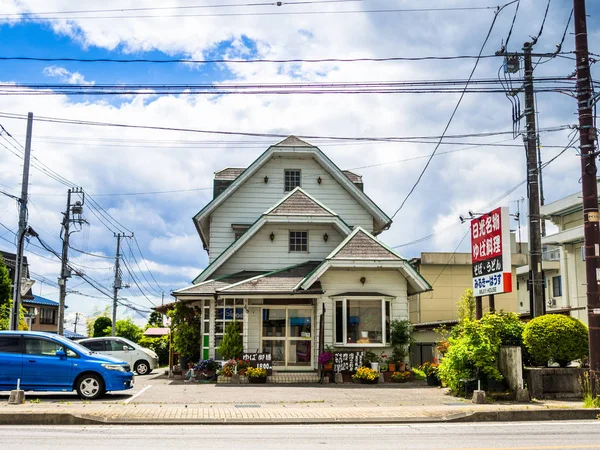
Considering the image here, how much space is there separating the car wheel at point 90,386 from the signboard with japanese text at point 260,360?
6298mm

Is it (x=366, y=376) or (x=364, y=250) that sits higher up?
(x=364, y=250)

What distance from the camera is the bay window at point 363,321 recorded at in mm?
23547

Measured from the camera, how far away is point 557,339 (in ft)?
54.0

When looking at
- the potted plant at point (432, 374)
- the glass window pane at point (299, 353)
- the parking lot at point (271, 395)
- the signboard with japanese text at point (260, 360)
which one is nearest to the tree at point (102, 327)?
the glass window pane at point (299, 353)

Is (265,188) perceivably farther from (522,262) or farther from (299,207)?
(522,262)

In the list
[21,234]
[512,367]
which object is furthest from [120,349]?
[512,367]

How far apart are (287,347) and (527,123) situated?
11638 mm

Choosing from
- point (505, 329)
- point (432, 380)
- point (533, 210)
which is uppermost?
point (533, 210)

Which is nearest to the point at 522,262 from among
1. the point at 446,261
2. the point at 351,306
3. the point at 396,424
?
the point at 446,261

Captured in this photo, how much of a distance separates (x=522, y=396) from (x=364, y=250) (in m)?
9.09

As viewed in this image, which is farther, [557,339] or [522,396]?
[557,339]

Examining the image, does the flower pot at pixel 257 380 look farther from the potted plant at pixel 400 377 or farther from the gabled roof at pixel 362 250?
the gabled roof at pixel 362 250

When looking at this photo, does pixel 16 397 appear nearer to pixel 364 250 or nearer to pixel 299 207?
pixel 364 250

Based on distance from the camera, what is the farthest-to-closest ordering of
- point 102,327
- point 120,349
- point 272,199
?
point 102,327 → point 272,199 → point 120,349
